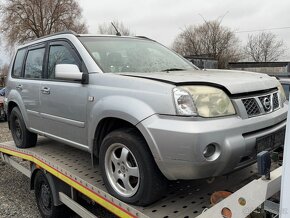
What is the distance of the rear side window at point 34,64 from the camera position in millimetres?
4480

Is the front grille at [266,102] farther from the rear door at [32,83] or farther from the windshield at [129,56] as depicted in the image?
the rear door at [32,83]

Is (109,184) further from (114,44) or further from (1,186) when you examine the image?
(1,186)

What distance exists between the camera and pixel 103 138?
3.25 m

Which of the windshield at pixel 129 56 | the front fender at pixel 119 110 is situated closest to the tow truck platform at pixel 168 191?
the front fender at pixel 119 110

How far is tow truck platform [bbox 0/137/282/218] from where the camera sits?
6.70 feet

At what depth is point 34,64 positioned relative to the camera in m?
4.71

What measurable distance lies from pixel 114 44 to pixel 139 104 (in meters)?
1.32

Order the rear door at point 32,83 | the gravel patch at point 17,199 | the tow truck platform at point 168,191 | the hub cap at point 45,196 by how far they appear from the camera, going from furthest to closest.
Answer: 1. the gravel patch at point 17,199
2. the rear door at point 32,83
3. the hub cap at point 45,196
4. the tow truck platform at point 168,191

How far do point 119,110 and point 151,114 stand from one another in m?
0.35

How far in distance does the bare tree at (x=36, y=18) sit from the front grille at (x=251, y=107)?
31.1 m

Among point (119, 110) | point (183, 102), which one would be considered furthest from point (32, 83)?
point (183, 102)

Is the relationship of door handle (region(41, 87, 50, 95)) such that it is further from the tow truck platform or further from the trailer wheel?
the trailer wheel

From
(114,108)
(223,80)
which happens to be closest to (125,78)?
(114,108)

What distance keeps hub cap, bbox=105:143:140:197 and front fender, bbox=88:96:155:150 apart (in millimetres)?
271
